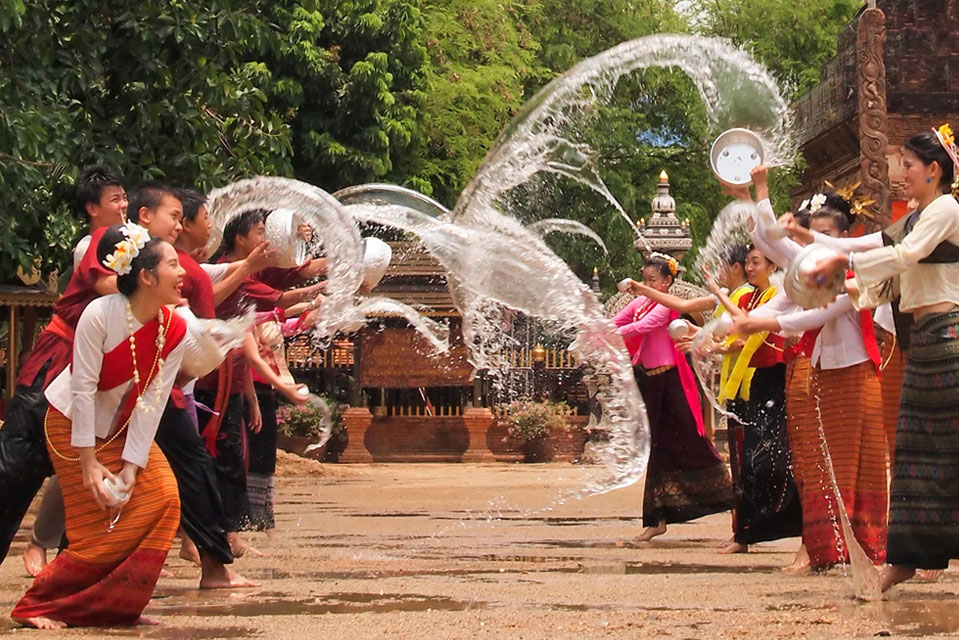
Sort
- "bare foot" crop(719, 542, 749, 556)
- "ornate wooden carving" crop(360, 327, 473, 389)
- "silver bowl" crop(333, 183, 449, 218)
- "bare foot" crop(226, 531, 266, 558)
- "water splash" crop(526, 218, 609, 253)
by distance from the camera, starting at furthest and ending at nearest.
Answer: "ornate wooden carving" crop(360, 327, 473, 389)
"water splash" crop(526, 218, 609, 253)
"silver bowl" crop(333, 183, 449, 218)
"bare foot" crop(719, 542, 749, 556)
"bare foot" crop(226, 531, 266, 558)

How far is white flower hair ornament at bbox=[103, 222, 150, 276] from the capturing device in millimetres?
5871

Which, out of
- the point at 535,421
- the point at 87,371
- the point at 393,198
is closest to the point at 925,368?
the point at 87,371

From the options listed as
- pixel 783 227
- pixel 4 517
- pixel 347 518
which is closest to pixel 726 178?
pixel 783 227

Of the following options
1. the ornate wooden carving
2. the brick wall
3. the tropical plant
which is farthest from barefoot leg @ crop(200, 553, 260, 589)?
the ornate wooden carving

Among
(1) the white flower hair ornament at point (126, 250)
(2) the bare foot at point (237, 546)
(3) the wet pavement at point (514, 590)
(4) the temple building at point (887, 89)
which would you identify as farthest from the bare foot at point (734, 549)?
(4) the temple building at point (887, 89)

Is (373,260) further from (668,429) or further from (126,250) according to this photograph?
(126,250)

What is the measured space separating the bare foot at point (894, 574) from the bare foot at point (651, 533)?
326 cm

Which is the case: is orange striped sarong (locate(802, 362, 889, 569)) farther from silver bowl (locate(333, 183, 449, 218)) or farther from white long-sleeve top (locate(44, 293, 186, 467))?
white long-sleeve top (locate(44, 293, 186, 467))

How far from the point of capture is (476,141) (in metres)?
28.9

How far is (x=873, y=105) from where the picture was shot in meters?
17.6

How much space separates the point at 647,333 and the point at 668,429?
24.2 inches

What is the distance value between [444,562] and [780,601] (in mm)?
2429

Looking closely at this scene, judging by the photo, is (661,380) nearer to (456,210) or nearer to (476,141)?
(456,210)

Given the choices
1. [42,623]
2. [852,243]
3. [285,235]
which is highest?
[285,235]
